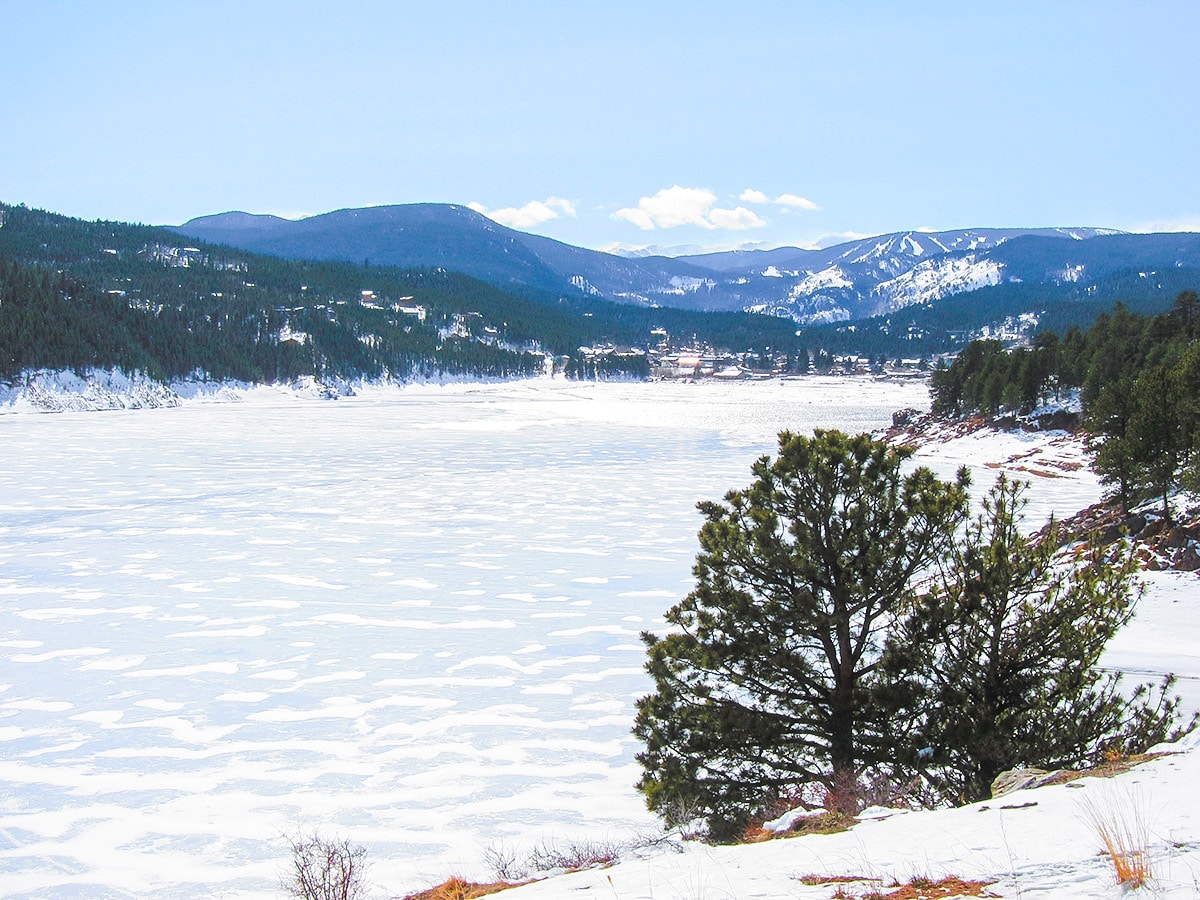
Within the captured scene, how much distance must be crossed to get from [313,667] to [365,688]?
169 cm

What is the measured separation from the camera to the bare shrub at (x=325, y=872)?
7773 millimetres

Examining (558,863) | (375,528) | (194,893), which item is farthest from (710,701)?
(375,528)

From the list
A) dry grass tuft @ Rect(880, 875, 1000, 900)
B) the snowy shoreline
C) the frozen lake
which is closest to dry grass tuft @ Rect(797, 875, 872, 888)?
dry grass tuft @ Rect(880, 875, 1000, 900)

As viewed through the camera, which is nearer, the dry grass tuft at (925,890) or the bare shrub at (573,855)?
the dry grass tuft at (925,890)

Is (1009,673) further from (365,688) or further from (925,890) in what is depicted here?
(365,688)

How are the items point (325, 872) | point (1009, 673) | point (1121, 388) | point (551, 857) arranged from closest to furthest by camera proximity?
point (325, 872) → point (551, 857) → point (1009, 673) → point (1121, 388)

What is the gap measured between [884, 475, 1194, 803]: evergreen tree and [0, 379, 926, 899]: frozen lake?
161 inches

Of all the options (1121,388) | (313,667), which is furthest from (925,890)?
(1121,388)

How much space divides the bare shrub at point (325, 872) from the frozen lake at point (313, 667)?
1.30 ft

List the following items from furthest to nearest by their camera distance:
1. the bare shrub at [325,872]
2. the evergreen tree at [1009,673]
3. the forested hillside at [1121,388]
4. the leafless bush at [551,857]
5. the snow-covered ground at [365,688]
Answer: the forested hillside at [1121,388] < the snow-covered ground at [365,688] < the evergreen tree at [1009,673] < the leafless bush at [551,857] < the bare shrub at [325,872]

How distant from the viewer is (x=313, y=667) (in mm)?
17203

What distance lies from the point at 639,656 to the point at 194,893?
33.3 feet

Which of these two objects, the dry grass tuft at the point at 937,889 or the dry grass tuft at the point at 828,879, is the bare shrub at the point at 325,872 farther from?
the dry grass tuft at the point at 937,889

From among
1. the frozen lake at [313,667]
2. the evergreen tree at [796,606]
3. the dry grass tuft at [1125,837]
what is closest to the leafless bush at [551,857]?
the frozen lake at [313,667]
